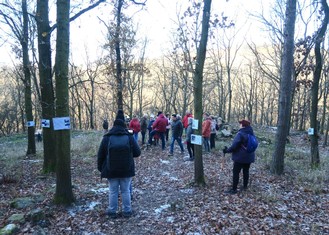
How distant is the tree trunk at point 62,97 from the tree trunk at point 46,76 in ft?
9.07

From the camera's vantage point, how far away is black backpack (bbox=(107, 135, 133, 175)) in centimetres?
573

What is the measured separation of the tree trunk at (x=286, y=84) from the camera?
9.05m

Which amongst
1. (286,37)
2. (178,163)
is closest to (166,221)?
(178,163)

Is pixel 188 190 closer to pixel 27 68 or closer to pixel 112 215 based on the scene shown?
pixel 112 215

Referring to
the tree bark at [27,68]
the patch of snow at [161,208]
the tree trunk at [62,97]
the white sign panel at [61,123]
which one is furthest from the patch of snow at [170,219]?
the tree bark at [27,68]

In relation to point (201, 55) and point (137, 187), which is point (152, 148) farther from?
point (201, 55)

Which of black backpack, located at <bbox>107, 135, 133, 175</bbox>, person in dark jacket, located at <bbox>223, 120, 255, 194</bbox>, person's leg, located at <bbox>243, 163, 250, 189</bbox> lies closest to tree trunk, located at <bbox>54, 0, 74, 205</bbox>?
black backpack, located at <bbox>107, 135, 133, 175</bbox>

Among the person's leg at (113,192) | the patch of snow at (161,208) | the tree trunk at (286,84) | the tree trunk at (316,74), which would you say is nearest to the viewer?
the person's leg at (113,192)

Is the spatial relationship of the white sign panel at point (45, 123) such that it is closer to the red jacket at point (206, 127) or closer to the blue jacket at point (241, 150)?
the blue jacket at point (241, 150)

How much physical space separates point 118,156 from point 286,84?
6.32 m

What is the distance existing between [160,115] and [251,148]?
7.68 metres

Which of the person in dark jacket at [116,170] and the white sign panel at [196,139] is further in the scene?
the white sign panel at [196,139]

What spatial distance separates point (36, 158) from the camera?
13.0m

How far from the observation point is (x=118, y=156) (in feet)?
18.9
